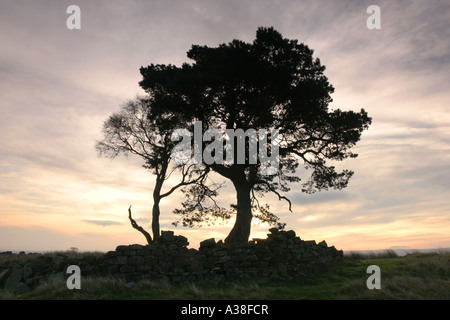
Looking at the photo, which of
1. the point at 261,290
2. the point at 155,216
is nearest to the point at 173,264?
the point at 261,290

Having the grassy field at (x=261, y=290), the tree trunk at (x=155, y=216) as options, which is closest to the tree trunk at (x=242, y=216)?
the tree trunk at (x=155, y=216)

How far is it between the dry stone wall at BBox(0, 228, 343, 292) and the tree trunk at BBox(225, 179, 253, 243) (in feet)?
9.05

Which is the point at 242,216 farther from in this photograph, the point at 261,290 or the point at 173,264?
the point at 261,290

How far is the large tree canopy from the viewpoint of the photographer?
66.3 feet

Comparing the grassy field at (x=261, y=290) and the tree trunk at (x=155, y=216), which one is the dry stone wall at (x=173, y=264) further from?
the tree trunk at (x=155, y=216)

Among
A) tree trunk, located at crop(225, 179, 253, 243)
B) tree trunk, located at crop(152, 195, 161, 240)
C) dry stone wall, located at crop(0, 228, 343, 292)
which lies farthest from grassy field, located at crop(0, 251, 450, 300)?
tree trunk, located at crop(152, 195, 161, 240)

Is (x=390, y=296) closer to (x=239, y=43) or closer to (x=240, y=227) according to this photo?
(x=240, y=227)

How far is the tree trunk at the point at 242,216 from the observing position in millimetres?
20797

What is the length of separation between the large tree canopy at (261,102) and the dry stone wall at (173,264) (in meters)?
3.75

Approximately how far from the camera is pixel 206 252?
1655cm

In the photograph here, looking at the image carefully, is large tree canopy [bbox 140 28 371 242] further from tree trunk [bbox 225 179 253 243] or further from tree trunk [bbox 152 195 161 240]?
tree trunk [bbox 152 195 161 240]

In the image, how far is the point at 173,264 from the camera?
15891 mm
